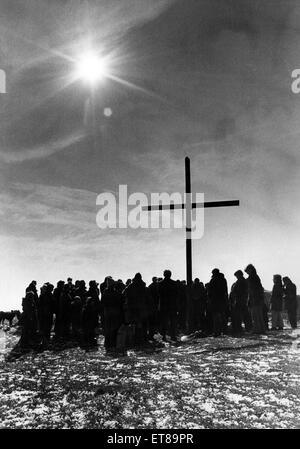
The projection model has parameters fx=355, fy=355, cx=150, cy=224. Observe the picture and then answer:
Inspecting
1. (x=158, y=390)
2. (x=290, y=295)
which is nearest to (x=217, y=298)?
(x=290, y=295)

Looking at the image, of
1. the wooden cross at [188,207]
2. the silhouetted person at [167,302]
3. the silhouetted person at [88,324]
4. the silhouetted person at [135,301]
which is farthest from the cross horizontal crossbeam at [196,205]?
the silhouetted person at [88,324]

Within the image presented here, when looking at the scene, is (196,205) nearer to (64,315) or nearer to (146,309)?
(146,309)

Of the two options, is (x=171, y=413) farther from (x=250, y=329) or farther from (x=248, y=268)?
(x=250, y=329)

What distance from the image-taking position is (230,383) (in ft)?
18.7

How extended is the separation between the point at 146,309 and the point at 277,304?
18.3 feet

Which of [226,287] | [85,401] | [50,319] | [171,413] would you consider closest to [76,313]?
[50,319]

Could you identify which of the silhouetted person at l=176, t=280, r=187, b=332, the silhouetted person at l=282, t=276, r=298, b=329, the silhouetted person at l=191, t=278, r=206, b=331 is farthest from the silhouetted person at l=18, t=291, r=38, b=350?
the silhouetted person at l=282, t=276, r=298, b=329

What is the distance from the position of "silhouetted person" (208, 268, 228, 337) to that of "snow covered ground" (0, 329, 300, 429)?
328 centimetres

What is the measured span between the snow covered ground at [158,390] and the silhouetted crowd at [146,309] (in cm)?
216

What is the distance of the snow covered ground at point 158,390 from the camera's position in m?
4.17

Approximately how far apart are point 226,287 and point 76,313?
5785mm

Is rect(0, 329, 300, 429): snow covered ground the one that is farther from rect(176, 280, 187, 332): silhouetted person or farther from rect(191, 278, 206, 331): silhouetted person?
rect(176, 280, 187, 332): silhouetted person

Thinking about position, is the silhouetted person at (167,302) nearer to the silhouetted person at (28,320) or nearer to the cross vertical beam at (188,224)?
the cross vertical beam at (188,224)

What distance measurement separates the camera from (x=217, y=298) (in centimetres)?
1242
